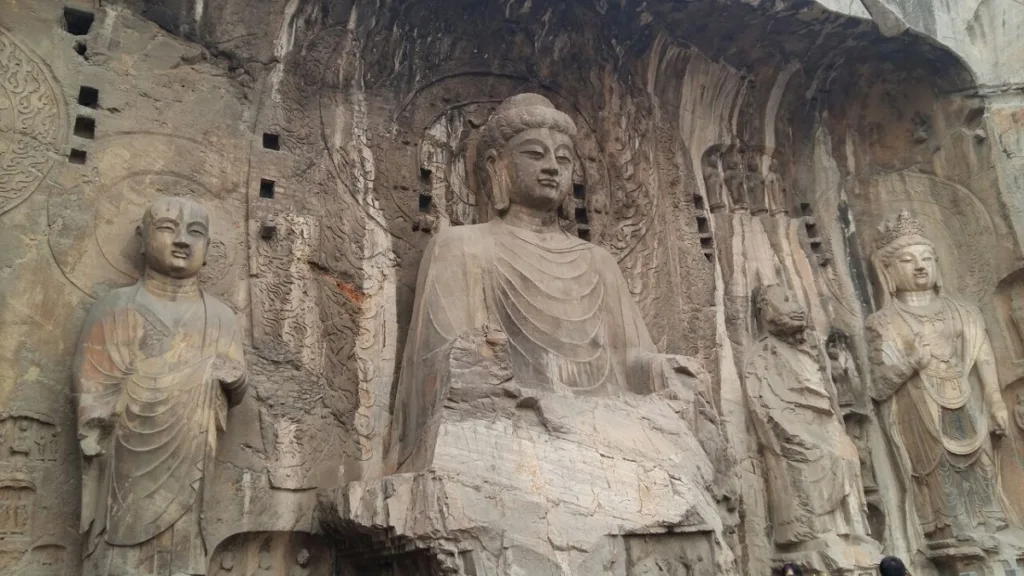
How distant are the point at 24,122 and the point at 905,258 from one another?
635 cm

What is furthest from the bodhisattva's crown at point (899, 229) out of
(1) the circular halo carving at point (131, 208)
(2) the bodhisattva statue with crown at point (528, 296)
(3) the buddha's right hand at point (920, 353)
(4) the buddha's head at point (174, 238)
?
(4) the buddha's head at point (174, 238)

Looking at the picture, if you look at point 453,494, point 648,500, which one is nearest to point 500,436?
point 453,494

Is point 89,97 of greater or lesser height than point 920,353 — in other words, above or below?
above

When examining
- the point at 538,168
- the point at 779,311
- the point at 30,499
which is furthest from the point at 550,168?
the point at 30,499

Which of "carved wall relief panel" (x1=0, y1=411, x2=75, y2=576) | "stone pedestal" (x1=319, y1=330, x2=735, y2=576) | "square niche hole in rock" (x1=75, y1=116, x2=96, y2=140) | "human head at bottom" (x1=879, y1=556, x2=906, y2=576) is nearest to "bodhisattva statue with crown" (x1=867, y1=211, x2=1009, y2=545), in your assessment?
"stone pedestal" (x1=319, y1=330, x2=735, y2=576)

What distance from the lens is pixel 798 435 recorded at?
21.0 ft

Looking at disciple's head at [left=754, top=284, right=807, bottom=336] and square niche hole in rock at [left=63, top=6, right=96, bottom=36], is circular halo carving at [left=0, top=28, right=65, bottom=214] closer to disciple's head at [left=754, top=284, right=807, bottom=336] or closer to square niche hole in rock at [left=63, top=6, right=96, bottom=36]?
square niche hole in rock at [left=63, top=6, right=96, bottom=36]

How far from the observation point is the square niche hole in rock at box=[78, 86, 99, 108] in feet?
18.7

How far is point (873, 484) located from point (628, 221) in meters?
2.74

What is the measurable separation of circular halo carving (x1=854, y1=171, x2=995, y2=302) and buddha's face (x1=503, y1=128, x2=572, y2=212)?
3.16 metres

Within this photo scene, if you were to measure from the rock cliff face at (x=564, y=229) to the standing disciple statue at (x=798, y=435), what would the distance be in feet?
0.10

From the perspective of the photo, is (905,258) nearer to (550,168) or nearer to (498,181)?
(550,168)

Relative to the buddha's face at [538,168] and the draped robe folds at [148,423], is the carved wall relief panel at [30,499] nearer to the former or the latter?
the draped robe folds at [148,423]

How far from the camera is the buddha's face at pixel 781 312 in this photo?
22.3 ft
